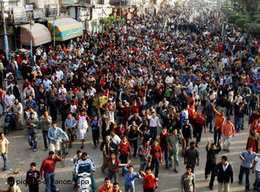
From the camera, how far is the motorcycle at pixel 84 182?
8.54m

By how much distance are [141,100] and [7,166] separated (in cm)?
594

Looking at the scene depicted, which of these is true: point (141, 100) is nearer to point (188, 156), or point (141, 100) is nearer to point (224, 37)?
point (188, 156)

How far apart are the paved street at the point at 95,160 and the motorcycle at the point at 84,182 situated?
1.16 metres

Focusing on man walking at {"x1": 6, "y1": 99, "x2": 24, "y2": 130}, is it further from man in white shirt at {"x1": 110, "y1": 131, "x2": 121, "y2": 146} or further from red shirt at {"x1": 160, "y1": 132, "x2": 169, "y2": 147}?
red shirt at {"x1": 160, "y1": 132, "x2": 169, "y2": 147}

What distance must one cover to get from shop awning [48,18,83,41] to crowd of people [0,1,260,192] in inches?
103

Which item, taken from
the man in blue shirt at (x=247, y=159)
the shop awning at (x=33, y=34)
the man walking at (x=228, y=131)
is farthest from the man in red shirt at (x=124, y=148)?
the shop awning at (x=33, y=34)

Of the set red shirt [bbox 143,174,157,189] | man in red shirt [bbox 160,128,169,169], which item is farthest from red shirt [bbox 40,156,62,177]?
man in red shirt [bbox 160,128,169,169]

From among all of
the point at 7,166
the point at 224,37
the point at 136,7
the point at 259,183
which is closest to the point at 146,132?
the point at 259,183

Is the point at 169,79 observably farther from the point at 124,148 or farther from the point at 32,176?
the point at 32,176

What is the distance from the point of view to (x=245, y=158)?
9477 millimetres

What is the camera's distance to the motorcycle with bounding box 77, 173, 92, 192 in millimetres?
8539

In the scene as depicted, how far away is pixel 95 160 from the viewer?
11.3 m

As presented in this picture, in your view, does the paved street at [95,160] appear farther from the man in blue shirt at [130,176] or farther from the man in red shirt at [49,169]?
the man in blue shirt at [130,176]

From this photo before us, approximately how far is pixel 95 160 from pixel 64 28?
60.8 ft
